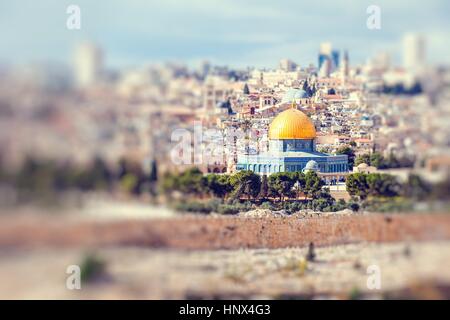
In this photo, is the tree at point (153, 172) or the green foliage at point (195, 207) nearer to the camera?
the tree at point (153, 172)

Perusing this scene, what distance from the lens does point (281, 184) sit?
28203 mm

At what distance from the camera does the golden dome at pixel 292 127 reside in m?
33.1

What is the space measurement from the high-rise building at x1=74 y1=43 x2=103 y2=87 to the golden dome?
758 inches

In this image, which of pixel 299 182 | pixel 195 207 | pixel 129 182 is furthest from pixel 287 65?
pixel 129 182

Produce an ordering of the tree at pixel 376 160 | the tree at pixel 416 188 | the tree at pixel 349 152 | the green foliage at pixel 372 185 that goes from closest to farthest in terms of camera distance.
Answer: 1. the tree at pixel 416 188
2. the green foliage at pixel 372 185
3. the tree at pixel 376 160
4. the tree at pixel 349 152

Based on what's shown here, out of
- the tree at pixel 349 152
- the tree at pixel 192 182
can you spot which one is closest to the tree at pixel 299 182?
the tree at pixel 349 152

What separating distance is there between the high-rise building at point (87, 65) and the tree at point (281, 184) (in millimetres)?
13978

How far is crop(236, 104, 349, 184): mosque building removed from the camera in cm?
3108

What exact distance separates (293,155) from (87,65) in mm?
19805

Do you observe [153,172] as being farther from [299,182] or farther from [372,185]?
[299,182]

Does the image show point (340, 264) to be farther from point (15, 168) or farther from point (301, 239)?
point (15, 168)

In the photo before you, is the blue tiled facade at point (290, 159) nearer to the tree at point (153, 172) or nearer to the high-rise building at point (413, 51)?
the high-rise building at point (413, 51)
